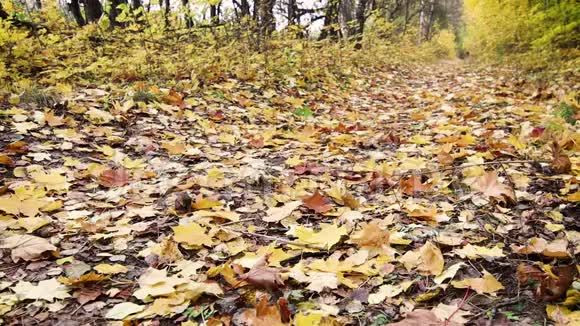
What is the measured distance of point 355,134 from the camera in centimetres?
405

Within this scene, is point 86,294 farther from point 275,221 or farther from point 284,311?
point 275,221

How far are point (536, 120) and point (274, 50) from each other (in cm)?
432

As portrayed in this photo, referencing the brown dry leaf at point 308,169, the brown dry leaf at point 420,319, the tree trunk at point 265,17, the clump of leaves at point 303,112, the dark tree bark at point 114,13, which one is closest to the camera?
the brown dry leaf at point 420,319

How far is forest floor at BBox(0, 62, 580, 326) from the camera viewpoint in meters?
1.44

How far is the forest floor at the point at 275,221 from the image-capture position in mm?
1437

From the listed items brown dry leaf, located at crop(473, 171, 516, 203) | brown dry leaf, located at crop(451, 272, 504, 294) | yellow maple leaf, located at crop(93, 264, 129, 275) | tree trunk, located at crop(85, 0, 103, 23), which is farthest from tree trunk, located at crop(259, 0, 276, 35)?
brown dry leaf, located at crop(451, 272, 504, 294)

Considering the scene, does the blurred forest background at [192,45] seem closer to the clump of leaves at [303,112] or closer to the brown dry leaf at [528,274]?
the clump of leaves at [303,112]

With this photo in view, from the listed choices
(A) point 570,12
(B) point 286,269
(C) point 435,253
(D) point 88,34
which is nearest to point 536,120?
(C) point 435,253

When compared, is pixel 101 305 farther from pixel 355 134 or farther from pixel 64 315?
pixel 355 134

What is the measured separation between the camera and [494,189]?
2133mm

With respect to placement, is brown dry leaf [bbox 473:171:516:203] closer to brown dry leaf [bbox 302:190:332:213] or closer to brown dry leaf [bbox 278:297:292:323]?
brown dry leaf [bbox 302:190:332:213]

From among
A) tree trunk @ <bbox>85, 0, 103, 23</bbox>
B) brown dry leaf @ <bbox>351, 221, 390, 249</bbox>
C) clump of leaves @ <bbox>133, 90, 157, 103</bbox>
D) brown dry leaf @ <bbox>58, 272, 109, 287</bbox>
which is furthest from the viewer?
tree trunk @ <bbox>85, 0, 103, 23</bbox>

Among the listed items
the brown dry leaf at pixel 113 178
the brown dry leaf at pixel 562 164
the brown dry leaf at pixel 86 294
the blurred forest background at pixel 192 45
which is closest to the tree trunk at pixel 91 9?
the blurred forest background at pixel 192 45

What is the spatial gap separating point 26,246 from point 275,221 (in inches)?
42.4
